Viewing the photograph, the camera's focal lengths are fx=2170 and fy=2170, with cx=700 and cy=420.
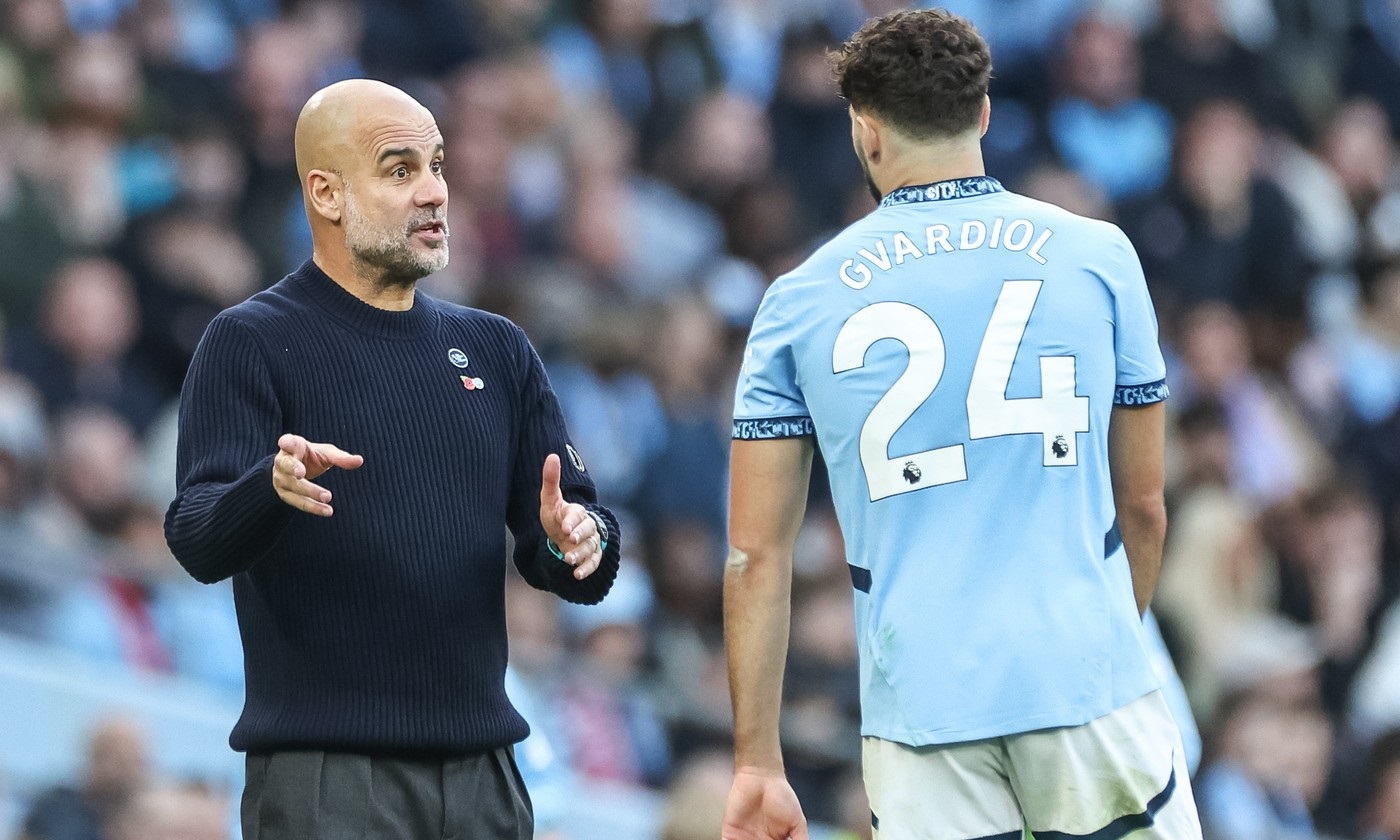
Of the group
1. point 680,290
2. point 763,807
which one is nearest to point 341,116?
point 763,807

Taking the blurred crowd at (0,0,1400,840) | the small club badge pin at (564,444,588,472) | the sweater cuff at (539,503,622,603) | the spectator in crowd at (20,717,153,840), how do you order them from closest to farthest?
the sweater cuff at (539,503,622,603), the small club badge pin at (564,444,588,472), the spectator in crowd at (20,717,153,840), the blurred crowd at (0,0,1400,840)

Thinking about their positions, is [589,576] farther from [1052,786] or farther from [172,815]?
[172,815]

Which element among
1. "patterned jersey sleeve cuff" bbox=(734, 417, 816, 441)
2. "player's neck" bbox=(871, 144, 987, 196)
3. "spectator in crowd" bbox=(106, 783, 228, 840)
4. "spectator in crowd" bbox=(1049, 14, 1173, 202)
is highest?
"spectator in crowd" bbox=(1049, 14, 1173, 202)

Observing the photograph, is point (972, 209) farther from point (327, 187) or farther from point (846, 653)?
point (846, 653)

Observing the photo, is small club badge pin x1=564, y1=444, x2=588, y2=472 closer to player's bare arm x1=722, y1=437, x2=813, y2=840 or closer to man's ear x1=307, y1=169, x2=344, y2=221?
player's bare arm x1=722, y1=437, x2=813, y2=840

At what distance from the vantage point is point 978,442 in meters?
4.11

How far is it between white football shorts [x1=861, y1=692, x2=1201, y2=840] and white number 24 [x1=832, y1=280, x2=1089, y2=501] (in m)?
0.51

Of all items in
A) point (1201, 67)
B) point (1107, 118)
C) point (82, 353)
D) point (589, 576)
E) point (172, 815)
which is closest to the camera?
point (589, 576)

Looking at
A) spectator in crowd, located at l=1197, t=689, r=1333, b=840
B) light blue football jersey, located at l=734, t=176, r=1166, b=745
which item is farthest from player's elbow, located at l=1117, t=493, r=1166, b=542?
spectator in crowd, located at l=1197, t=689, r=1333, b=840

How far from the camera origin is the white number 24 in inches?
162

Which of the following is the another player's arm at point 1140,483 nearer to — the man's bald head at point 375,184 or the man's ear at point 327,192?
the man's bald head at point 375,184

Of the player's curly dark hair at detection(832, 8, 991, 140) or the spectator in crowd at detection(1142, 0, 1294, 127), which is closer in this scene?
the player's curly dark hair at detection(832, 8, 991, 140)

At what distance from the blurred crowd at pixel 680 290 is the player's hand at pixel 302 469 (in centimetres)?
174

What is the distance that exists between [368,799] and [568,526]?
2.08 feet
